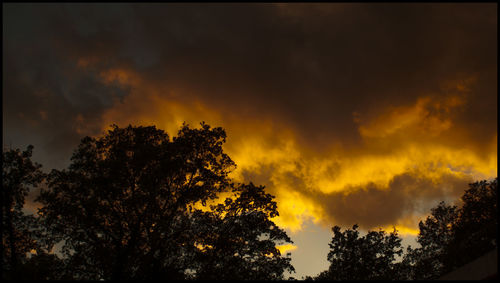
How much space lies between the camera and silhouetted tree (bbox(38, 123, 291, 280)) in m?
22.3

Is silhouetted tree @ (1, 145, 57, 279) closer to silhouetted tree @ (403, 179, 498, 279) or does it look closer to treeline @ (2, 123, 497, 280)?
treeline @ (2, 123, 497, 280)

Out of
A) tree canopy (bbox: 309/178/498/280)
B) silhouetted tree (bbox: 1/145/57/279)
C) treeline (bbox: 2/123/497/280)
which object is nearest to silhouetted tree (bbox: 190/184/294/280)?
→ treeline (bbox: 2/123/497/280)

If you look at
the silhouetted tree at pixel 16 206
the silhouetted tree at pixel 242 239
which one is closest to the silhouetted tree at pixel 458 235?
the silhouetted tree at pixel 242 239

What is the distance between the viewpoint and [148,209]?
23688 mm

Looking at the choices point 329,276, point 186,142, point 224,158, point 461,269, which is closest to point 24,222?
point 186,142

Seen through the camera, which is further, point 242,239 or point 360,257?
point 360,257

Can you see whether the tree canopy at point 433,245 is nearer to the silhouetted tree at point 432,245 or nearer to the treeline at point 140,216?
the silhouetted tree at point 432,245

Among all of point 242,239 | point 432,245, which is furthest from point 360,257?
point 242,239

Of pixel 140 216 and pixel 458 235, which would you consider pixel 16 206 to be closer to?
pixel 140 216

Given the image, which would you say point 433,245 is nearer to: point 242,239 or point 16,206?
point 242,239

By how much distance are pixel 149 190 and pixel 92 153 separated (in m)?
5.05

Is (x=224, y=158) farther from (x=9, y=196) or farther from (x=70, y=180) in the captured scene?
(x=9, y=196)

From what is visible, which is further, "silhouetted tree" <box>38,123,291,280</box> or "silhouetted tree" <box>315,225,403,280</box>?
"silhouetted tree" <box>315,225,403,280</box>

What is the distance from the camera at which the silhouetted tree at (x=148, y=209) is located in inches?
878
